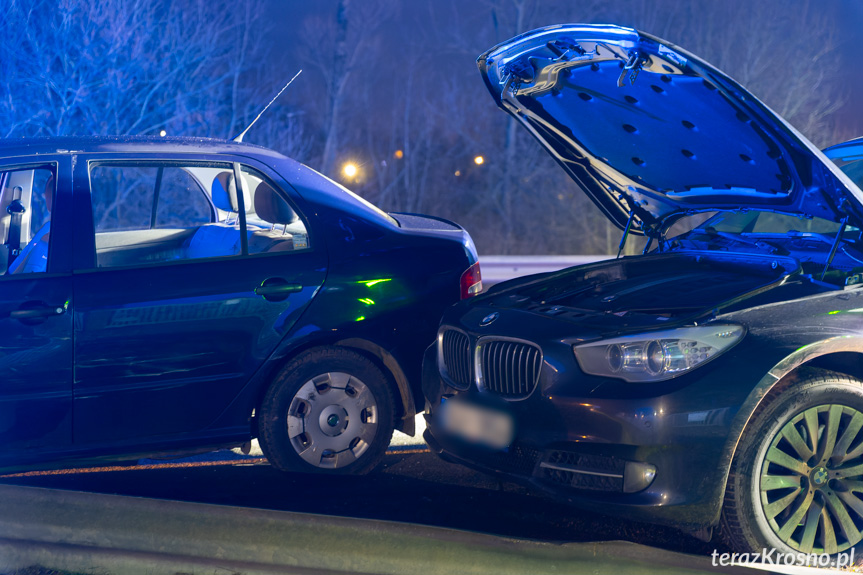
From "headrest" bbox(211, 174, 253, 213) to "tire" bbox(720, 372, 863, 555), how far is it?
270cm

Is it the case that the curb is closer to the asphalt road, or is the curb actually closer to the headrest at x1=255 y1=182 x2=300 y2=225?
the asphalt road

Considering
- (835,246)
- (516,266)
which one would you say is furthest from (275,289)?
(516,266)

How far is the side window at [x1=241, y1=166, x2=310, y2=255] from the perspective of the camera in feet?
14.3

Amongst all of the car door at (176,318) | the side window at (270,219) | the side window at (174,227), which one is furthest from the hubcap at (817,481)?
the side window at (174,227)

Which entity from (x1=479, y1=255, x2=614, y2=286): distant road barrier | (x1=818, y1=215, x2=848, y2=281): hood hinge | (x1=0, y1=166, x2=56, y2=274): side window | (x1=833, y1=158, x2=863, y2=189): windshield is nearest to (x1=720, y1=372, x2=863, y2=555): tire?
(x1=818, y1=215, x2=848, y2=281): hood hinge

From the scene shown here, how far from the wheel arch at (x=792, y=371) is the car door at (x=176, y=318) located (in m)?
2.17

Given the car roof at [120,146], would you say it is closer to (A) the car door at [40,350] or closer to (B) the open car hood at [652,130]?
(A) the car door at [40,350]

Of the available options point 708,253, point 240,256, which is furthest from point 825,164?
point 240,256

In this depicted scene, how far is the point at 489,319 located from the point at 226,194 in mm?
1806

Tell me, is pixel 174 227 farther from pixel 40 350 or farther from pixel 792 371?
pixel 792 371

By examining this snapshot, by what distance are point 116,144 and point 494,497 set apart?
2658 millimetres

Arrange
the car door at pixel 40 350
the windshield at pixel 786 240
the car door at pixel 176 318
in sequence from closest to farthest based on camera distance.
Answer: the windshield at pixel 786 240 → the car door at pixel 40 350 → the car door at pixel 176 318

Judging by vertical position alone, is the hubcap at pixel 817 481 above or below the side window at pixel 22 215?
below

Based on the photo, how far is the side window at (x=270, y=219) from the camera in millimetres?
4367
